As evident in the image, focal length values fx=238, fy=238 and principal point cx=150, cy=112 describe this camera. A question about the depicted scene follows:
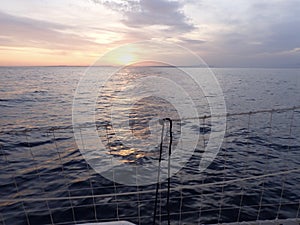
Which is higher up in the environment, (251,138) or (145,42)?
(145,42)

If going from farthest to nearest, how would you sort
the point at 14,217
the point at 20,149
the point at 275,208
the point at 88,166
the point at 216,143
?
the point at 216,143
the point at 20,149
the point at 88,166
the point at 275,208
the point at 14,217

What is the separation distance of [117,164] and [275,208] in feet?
18.7

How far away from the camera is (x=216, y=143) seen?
12.3m

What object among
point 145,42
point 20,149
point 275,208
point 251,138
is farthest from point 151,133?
point 145,42

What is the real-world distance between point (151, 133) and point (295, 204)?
298 inches

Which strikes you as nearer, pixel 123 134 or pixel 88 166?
pixel 88 166

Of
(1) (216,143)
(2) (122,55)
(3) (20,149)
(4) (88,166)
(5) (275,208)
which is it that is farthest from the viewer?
(1) (216,143)

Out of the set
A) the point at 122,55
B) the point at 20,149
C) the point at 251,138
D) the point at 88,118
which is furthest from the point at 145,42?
the point at 88,118

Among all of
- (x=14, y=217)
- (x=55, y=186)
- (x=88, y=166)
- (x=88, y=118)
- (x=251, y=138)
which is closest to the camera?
(x=14, y=217)

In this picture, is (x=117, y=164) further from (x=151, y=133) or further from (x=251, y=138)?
(x=251, y=138)

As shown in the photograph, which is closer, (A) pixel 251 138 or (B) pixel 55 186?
(B) pixel 55 186

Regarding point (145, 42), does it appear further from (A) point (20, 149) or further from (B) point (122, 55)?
(A) point (20, 149)

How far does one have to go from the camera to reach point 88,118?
17.4 m

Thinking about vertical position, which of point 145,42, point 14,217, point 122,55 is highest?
point 145,42
